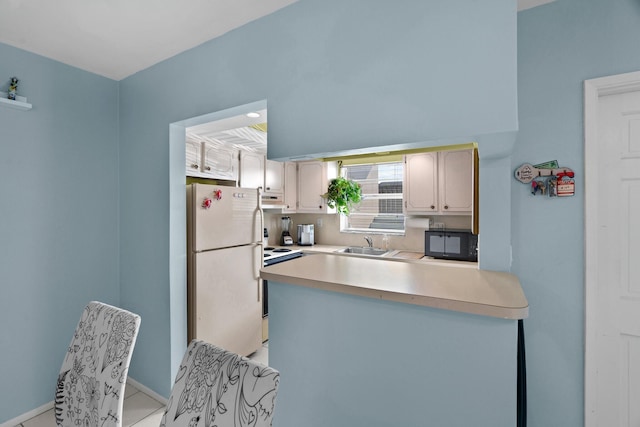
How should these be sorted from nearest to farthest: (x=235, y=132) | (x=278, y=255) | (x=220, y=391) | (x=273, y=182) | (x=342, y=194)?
(x=220, y=391) < (x=235, y=132) < (x=278, y=255) < (x=273, y=182) < (x=342, y=194)

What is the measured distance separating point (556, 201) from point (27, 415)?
3.62 meters

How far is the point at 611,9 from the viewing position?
147 centimetres

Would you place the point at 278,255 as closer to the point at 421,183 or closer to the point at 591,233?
the point at 421,183

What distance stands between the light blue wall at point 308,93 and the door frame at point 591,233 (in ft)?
2.40

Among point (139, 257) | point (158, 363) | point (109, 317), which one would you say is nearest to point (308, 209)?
point (139, 257)

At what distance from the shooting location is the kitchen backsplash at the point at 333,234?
3535mm

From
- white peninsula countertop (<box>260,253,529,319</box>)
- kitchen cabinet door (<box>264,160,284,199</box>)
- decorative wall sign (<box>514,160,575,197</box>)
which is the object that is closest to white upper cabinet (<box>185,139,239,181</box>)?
kitchen cabinet door (<box>264,160,284,199</box>)

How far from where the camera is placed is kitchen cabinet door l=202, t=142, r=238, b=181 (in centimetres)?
280

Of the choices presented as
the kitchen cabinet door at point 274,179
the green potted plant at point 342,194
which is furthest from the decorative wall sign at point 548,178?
the kitchen cabinet door at point 274,179

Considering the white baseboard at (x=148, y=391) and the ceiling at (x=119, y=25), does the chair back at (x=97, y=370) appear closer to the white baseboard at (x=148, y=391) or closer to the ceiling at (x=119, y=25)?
the white baseboard at (x=148, y=391)

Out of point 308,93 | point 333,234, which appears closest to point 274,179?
point 333,234

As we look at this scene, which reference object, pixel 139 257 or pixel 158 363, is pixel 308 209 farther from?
pixel 158 363

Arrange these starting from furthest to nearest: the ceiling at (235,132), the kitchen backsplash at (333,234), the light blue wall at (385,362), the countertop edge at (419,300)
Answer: the kitchen backsplash at (333,234) → the ceiling at (235,132) → the light blue wall at (385,362) → the countertop edge at (419,300)

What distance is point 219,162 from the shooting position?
2943 mm
